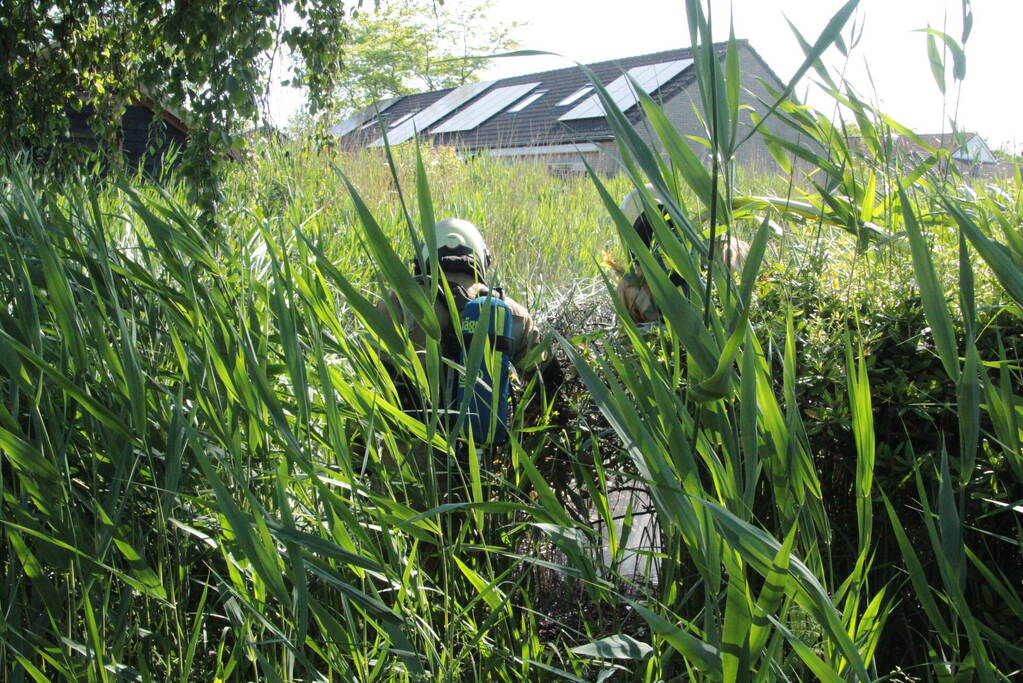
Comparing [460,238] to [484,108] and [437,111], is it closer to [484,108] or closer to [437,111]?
[484,108]

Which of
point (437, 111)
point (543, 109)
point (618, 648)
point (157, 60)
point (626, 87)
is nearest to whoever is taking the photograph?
point (618, 648)

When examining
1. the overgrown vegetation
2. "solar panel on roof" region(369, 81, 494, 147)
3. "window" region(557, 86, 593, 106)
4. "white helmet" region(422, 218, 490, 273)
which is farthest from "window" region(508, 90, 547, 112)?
the overgrown vegetation

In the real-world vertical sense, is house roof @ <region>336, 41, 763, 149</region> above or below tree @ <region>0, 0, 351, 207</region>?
above

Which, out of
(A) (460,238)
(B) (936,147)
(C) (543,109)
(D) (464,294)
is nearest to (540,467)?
(D) (464,294)

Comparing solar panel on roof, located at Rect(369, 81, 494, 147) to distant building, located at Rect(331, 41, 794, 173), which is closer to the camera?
distant building, located at Rect(331, 41, 794, 173)

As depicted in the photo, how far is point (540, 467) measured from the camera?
2.42 m

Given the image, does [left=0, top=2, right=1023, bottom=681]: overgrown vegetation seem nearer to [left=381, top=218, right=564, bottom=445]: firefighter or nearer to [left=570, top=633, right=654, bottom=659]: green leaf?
[left=570, top=633, right=654, bottom=659]: green leaf

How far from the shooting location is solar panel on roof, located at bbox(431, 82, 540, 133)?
2529cm

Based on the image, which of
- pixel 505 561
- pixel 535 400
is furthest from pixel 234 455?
pixel 535 400

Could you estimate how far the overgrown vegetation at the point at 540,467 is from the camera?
1058 mm

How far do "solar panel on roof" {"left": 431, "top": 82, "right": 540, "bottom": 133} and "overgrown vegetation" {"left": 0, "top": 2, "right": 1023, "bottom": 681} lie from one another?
895 inches

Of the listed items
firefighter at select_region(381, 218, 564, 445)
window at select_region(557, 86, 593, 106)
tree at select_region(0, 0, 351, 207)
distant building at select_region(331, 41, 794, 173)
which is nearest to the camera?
firefighter at select_region(381, 218, 564, 445)

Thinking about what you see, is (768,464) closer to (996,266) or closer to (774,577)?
(774,577)

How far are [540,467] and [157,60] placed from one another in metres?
3.28
